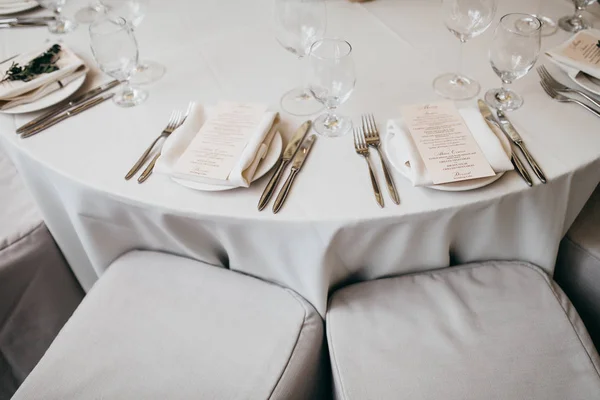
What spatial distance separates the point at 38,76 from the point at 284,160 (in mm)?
651

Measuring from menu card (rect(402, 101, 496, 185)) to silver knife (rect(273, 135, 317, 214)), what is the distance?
0.62 feet

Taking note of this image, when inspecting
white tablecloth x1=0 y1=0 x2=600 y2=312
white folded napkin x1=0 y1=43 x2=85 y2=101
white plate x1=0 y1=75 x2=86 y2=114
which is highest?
white folded napkin x1=0 y1=43 x2=85 y2=101

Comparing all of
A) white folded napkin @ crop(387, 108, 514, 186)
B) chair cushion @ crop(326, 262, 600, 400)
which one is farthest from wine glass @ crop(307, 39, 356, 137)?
chair cushion @ crop(326, 262, 600, 400)

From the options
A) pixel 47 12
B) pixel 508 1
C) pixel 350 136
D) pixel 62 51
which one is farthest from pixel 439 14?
pixel 47 12

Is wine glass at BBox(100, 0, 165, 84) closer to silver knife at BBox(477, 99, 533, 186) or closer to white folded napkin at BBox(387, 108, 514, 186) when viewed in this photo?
white folded napkin at BBox(387, 108, 514, 186)

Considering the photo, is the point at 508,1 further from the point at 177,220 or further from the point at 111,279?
the point at 111,279

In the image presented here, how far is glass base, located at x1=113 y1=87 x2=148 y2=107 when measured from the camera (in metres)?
1.04

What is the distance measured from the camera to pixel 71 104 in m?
1.04

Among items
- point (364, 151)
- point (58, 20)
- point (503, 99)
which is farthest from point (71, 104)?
point (503, 99)

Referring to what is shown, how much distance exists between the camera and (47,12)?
1.41 m

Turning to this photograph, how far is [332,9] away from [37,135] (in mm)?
802

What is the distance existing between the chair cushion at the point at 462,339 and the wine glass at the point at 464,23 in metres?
0.37

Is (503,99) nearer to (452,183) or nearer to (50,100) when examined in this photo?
(452,183)

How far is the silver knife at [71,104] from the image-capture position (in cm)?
99
